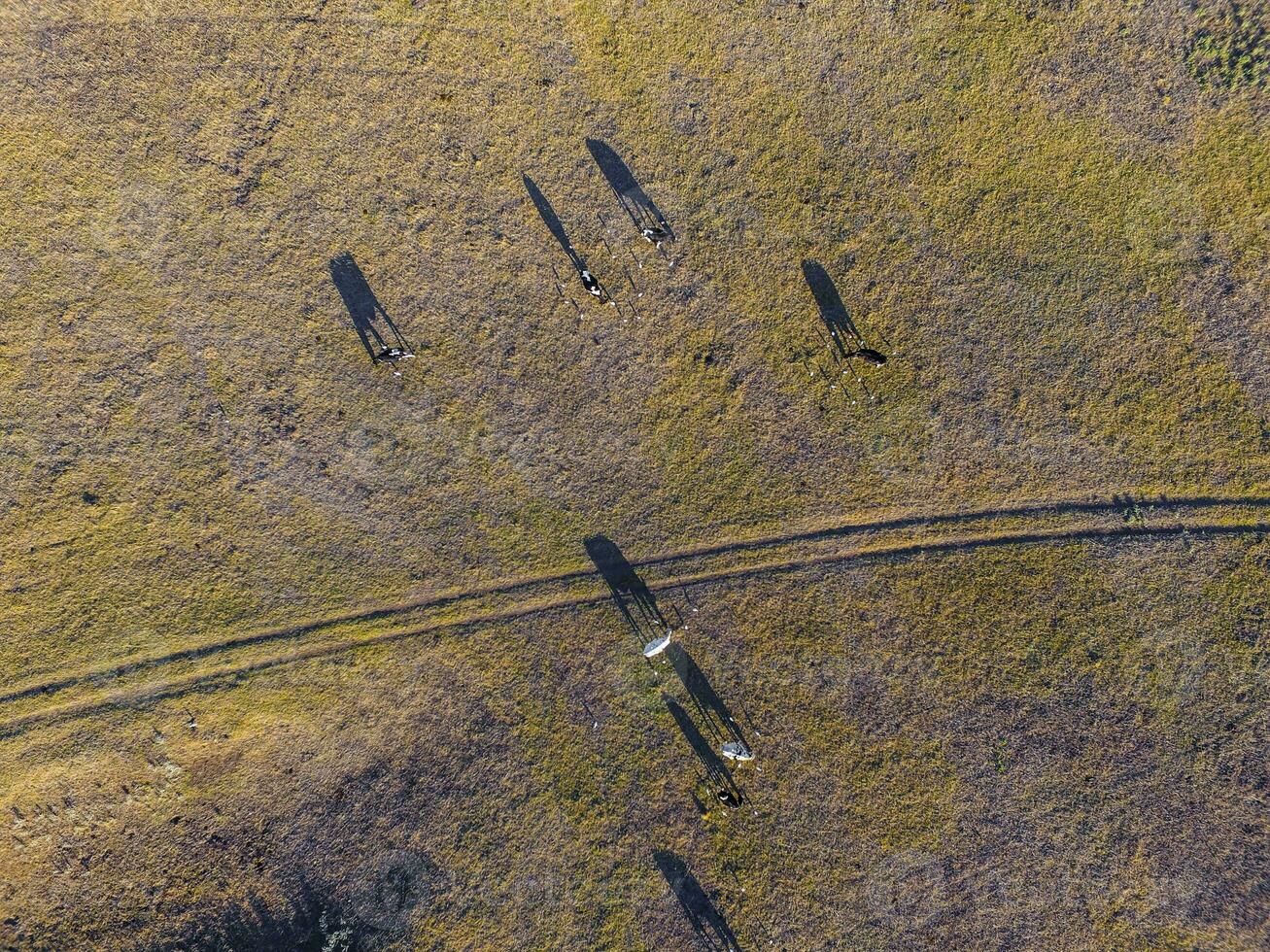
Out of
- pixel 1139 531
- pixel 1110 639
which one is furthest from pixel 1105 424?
pixel 1110 639

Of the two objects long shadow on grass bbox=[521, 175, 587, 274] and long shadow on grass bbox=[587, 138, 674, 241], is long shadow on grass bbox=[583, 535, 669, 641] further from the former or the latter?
long shadow on grass bbox=[587, 138, 674, 241]

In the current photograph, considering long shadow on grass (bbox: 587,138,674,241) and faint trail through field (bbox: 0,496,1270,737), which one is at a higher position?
long shadow on grass (bbox: 587,138,674,241)

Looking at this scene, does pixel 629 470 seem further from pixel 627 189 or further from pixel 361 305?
pixel 361 305

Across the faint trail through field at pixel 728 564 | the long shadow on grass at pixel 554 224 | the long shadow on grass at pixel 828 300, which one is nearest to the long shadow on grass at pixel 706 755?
the faint trail through field at pixel 728 564

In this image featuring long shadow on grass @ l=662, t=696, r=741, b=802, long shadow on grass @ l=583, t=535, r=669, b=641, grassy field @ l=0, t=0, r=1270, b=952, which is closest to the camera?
grassy field @ l=0, t=0, r=1270, b=952

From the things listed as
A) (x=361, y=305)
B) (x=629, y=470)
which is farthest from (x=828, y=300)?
(x=361, y=305)

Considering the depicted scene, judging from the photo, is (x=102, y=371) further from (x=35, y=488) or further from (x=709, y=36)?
(x=709, y=36)

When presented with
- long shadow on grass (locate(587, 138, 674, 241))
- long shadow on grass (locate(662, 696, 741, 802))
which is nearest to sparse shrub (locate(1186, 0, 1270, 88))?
long shadow on grass (locate(587, 138, 674, 241))

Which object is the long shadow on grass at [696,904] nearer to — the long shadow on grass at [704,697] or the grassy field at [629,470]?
the grassy field at [629,470]
